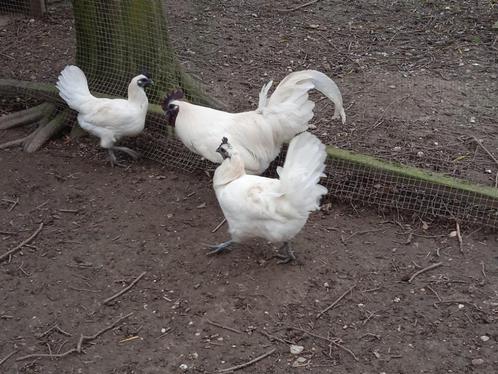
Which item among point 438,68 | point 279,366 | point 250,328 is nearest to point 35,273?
point 250,328

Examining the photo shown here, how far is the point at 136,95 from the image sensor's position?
460 centimetres

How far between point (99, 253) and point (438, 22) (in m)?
4.85

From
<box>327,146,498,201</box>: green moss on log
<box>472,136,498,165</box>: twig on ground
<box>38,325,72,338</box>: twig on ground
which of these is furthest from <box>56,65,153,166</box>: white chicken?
<box>472,136,498,165</box>: twig on ground

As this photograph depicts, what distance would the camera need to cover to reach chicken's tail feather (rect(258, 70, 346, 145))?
4.05 m

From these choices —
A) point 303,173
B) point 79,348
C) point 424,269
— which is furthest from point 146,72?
point 424,269

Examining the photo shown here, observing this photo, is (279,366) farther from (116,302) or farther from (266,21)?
(266,21)

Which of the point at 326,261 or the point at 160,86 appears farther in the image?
the point at 160,86

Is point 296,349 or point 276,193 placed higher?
point 276,193

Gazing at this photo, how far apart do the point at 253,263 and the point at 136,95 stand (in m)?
1.69

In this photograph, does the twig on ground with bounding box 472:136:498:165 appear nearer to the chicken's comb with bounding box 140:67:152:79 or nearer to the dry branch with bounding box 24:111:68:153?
the chicken's comb with bounding box 140:67:152:79

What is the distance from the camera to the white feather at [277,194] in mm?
3270

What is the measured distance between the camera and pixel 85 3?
478 cm

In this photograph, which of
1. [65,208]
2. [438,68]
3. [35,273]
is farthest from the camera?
[438,68]

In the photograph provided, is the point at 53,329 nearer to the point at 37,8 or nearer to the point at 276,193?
the point at 276,193
